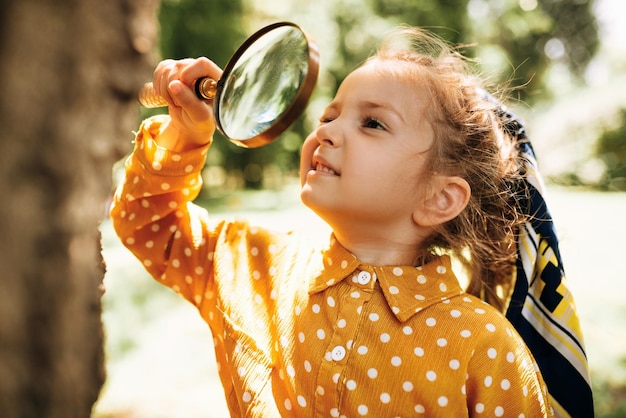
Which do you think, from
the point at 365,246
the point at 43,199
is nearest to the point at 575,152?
the point at 365,246

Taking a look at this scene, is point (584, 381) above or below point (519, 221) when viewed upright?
below

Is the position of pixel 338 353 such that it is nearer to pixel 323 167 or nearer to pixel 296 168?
pixel 323 167

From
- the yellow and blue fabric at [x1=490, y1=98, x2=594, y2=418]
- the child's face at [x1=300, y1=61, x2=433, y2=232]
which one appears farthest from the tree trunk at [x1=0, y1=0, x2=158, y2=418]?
the yellow and blue fabric at [x1=490, y1=98, x2=594, y2=418]

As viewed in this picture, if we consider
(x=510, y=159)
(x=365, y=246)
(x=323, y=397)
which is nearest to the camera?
(x=323, y=397)

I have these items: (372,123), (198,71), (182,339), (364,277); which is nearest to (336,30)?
(182,339)

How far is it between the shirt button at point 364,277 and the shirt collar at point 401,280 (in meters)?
0.01

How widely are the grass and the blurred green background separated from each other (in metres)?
0.01

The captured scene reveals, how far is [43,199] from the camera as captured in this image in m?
0.82

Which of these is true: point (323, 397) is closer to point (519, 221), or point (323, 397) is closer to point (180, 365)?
point (519, 221)

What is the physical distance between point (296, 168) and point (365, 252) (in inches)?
550

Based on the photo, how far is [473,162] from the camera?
6.02ft

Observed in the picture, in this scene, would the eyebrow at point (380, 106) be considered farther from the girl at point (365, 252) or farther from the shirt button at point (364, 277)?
the shirt button at point (364, 277)

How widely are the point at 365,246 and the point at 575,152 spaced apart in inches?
476

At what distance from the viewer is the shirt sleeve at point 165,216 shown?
5.53ft
